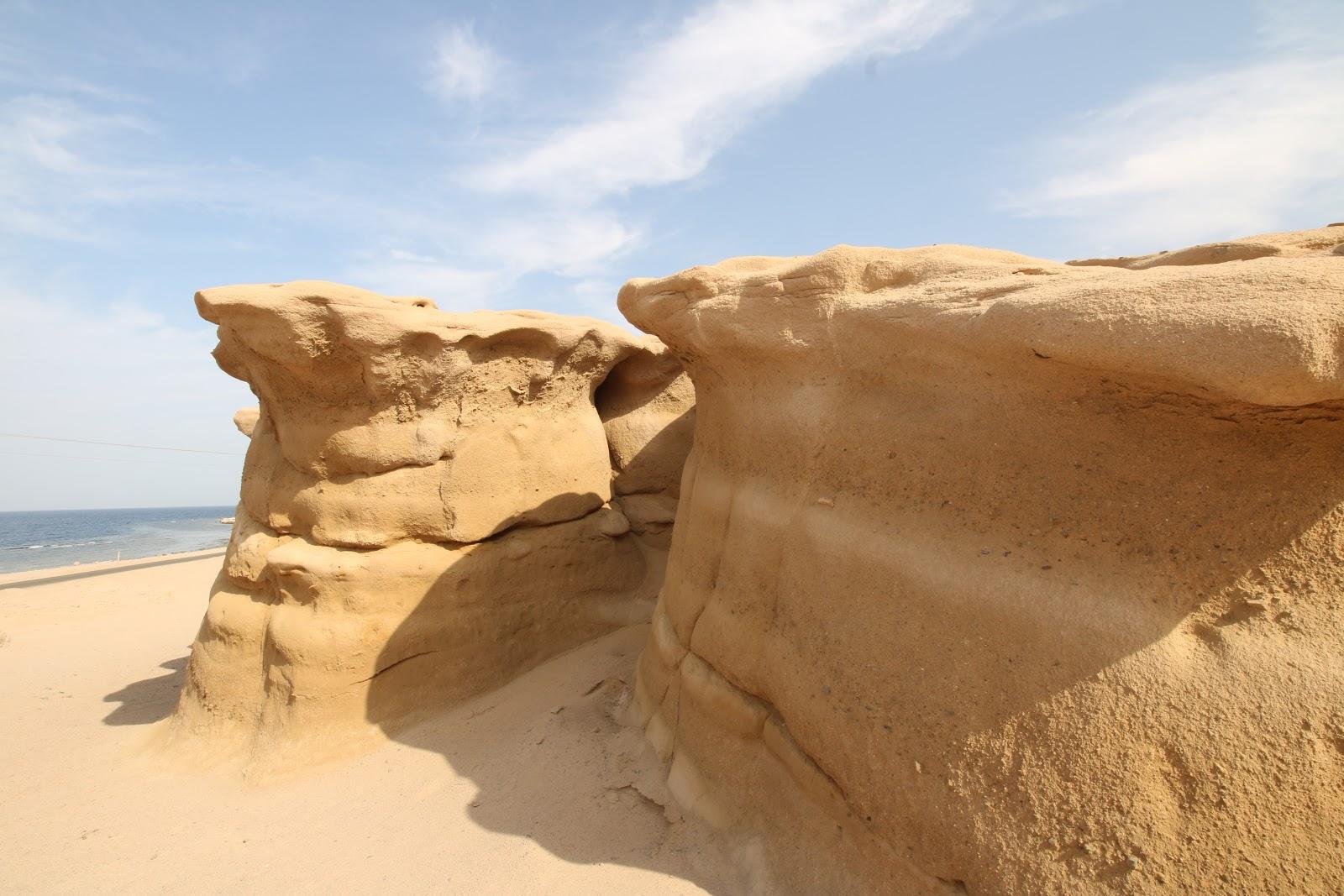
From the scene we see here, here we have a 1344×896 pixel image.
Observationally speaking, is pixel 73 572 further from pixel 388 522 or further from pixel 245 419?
pixel 388 522

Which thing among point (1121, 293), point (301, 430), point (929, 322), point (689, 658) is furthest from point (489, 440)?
point (1121, 293)

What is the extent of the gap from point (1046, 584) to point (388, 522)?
3606 millimetres

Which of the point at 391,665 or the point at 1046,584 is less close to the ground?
the point at 1046,584

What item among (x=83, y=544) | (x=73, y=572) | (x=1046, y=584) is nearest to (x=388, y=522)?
(x=1046, y=584)

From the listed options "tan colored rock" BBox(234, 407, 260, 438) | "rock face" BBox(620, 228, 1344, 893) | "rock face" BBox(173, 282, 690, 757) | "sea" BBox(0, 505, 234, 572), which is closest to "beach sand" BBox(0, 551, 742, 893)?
"rock face" BBox(173, 282, 690, 757)

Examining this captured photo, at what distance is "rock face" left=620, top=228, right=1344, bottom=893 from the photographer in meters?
1.77

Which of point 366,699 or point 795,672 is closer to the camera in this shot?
point 795,672

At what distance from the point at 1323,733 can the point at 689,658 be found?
2266mm

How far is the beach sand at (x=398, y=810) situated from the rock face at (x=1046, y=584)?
0.48 metres

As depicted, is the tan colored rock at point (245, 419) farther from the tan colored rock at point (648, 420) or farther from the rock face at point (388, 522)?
the tan colored rock at point (648, 420)

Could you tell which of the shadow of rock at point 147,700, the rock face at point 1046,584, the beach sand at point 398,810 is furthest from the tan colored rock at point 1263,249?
the shadow of rock at point 147,700

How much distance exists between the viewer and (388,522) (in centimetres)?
441

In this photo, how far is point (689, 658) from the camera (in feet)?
11.3

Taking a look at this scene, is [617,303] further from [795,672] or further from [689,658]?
[795,672]
